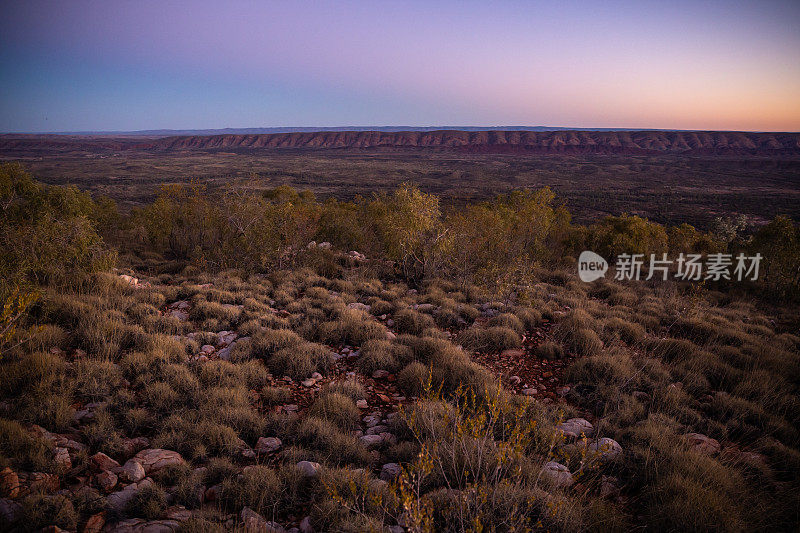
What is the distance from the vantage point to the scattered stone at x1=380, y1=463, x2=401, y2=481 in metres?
3.50

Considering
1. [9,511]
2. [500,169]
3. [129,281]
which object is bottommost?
[9,511]

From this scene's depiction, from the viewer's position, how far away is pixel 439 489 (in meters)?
3.21

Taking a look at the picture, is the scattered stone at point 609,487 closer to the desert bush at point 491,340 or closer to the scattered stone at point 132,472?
the desert bush at point 491,340

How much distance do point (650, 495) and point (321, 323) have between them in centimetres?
558

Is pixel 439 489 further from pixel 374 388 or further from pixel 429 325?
pixel 429 325

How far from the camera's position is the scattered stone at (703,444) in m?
4.14

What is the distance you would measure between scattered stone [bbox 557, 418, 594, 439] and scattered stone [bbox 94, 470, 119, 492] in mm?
4517

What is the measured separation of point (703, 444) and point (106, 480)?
6263 millimetres

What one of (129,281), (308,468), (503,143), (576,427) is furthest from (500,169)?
(308,468)

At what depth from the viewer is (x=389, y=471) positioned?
11.7 ft

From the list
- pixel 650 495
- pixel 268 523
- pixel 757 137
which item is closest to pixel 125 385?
pixel 268 523

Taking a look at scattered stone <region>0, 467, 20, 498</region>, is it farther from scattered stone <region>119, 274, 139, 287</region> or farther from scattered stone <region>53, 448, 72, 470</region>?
scattered stone <region>119, 274, 139, 287</region>

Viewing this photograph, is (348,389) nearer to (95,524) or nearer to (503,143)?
(95,524)

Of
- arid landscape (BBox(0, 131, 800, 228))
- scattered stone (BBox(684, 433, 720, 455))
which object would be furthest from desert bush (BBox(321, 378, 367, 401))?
arid landscape (BBox(0, 131, 800, 228))
